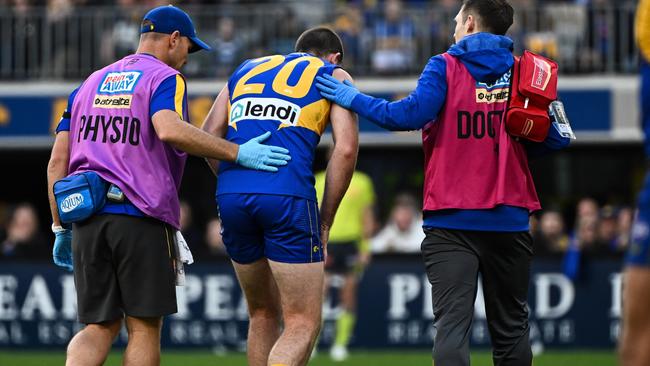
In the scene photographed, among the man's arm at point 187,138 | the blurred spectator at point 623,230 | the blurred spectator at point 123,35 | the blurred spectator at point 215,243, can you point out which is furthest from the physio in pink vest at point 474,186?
the blurred spectator at point 123,35

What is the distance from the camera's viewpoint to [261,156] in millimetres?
6863

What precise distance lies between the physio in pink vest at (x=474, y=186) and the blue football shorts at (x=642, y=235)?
1.68 meters

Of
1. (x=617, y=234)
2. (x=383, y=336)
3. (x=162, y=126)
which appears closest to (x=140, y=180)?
(x=162, y=126)

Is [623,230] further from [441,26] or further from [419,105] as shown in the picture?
[419,105]

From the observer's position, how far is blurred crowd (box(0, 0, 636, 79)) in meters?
18.5

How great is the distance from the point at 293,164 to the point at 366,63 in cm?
1196

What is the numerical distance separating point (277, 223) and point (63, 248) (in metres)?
1.48

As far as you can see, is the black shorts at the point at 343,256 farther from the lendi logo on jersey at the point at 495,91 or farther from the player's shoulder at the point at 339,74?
the lendi logo on jersey at the point at 495,91

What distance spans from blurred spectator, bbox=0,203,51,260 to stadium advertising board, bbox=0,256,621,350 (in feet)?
0.67

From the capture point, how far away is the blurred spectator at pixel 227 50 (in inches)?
736

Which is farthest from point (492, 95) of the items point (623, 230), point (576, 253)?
point (623, 230)

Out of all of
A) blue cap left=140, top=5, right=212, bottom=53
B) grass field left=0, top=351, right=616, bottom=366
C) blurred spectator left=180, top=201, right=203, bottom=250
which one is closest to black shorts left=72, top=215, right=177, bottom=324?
blue cap left=140, top=5, right=212, bottom=53

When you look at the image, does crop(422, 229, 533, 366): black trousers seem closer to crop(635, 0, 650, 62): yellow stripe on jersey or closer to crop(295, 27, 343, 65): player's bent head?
crop(295, 27, 343, 65): player's bent head

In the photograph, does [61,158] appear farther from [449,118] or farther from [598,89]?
[598,89]
